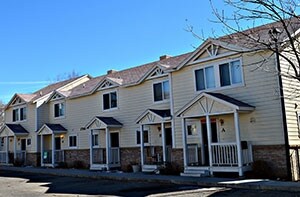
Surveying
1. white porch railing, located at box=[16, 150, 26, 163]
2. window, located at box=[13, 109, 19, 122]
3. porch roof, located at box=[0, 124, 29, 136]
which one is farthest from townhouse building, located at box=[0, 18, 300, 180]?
window, located at box=[13, 109, 19, 122]

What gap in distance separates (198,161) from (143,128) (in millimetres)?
4334

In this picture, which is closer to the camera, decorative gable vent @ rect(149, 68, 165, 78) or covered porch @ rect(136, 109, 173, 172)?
covered porch @ rect(136, 109, 173, 172)

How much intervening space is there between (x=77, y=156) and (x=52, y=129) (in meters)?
3.09

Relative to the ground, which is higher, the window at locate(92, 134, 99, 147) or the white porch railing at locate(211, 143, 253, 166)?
the window at locate(92, 134, 99, 147)

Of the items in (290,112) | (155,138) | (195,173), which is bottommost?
(195,173)

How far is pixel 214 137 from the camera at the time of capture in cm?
1755

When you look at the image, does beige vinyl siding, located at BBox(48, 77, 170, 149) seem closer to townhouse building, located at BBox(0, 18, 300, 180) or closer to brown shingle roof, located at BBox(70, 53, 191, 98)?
townhouse building, located at BBox(0, 18, 300, 180)

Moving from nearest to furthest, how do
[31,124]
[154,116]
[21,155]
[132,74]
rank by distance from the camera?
[154,116]
[132,74]
[31,124]
[21,155]

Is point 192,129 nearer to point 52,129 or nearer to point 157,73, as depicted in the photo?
point 157,73

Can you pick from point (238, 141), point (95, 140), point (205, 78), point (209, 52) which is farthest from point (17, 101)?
point (238, 141)

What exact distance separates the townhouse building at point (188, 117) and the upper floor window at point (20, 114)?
2.84 metres

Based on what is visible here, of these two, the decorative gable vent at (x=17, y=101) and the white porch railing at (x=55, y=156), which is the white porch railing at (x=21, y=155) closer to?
the white porch railing at (x=55, y=156)

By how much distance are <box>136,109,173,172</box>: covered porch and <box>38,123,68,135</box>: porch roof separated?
880 centimetres

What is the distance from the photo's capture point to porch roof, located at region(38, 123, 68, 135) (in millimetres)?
26766
